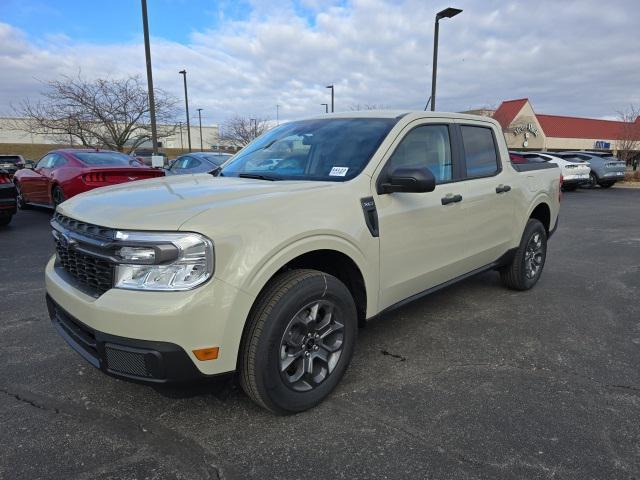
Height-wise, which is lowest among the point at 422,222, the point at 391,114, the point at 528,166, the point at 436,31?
the point at 422,222

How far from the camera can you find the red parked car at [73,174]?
8.80 m

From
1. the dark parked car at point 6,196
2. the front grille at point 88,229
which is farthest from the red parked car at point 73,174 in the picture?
the front grille at point 88,229

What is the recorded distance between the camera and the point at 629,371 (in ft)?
10.5

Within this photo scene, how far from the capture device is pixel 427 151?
356cm

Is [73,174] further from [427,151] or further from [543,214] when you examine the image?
[543,214]

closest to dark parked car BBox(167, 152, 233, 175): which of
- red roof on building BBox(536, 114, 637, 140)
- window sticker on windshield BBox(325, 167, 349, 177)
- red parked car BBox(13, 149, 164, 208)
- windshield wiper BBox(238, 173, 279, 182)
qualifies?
red parked car BBox(13, 149, 164, 208)

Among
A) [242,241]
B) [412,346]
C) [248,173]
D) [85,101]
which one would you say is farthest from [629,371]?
[85,101]

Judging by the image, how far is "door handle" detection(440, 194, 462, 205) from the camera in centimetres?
348

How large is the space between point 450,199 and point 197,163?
886 cm

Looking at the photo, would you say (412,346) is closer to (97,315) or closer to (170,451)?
(170,451)

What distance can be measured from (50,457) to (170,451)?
1.88ft

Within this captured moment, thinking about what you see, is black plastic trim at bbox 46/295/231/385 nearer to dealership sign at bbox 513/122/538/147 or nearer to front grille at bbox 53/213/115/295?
front grille at bbox 53/213/115/295

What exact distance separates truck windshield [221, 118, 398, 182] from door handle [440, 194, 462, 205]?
0.70 meters

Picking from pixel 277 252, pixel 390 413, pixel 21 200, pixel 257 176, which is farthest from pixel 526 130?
pixel 277 252
